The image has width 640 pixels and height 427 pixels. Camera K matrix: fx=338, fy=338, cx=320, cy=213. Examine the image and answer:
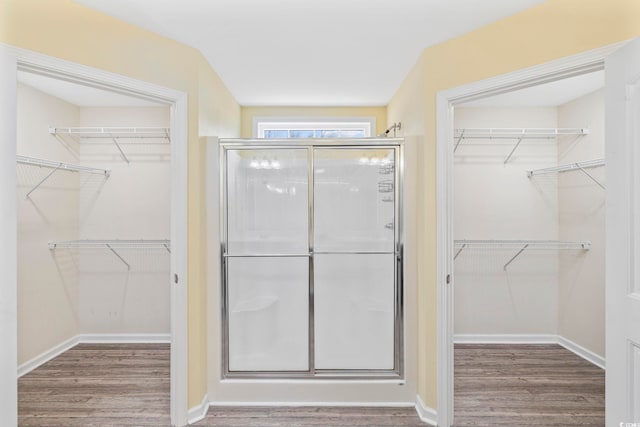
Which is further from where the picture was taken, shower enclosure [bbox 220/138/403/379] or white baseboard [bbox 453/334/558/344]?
white baseboard [bbox 453/334/558/344]

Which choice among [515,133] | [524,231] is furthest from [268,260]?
[515,133]

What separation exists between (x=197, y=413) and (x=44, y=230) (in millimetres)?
2224

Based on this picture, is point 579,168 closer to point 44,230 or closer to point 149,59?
point 149,59

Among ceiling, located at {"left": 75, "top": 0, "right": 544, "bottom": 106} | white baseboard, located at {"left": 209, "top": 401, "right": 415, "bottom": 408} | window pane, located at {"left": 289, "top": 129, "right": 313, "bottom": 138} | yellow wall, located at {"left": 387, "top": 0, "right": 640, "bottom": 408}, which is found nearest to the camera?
yellow wall, located at {"left": 387, "top": 0, "right": 640, "bottom": 408}

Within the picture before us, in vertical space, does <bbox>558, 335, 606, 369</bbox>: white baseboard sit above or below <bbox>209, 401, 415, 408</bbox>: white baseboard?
above

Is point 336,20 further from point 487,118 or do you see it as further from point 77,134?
point 77,134

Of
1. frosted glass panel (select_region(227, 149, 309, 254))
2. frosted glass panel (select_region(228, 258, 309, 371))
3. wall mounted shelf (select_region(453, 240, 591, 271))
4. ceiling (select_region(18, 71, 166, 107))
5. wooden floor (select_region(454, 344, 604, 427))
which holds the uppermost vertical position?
ceiling (select_region(18, 71, 166, 107))

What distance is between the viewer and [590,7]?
158 cm

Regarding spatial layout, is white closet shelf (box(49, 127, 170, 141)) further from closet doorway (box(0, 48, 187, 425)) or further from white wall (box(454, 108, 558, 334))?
white wall (box(454, 108, 558, 334))

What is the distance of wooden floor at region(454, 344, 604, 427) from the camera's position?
231cm

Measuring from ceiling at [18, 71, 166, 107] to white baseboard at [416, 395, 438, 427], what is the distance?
306 cm

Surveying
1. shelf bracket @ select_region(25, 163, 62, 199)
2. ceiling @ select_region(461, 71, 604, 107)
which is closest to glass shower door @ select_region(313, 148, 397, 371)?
ceiling @ select_region(461, 71, 604, 107)

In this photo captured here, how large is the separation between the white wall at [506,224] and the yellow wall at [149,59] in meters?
2.52

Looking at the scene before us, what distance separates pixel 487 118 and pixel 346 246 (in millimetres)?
2227
